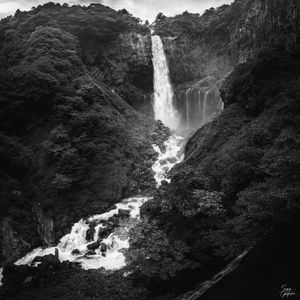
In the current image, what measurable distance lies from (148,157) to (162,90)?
15323 mm

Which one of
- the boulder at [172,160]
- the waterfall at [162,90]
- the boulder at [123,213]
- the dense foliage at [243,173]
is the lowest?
the boulder at [123,213]

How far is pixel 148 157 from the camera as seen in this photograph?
34906 millimetres

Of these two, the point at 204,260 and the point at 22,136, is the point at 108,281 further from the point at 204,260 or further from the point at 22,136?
the point at 22,136

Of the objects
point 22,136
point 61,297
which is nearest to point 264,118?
point 61,297

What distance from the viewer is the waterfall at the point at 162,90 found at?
46375 millimetres

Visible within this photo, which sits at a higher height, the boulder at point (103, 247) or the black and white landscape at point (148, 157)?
the black and white landscape at point (148, 157)

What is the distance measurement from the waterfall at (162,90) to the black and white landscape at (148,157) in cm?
19

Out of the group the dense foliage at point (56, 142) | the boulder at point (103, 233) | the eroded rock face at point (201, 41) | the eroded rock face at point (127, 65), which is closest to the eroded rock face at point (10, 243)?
the dense foliage at point (56, 142)

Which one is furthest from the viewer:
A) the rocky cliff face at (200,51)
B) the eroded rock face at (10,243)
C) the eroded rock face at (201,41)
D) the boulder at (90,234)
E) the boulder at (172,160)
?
the eroded rock face at (201,41)

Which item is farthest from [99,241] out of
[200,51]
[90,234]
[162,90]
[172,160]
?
[200,51]

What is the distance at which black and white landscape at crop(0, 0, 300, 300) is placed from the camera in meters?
13.9

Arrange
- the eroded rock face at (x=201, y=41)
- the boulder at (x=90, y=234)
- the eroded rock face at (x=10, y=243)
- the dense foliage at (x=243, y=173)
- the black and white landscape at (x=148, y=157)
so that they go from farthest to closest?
the eroded rock face at (x=201, y=41) < the boulder at (x=90, y=234) < the eroded rock face at (x=10, y=243) < the black and white landscape at (x=148, y=157) < the dense foliage at (x=243, y=173)

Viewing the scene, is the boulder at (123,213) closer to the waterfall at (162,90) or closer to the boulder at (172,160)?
the boulder at (172,160)

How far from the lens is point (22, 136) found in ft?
100
